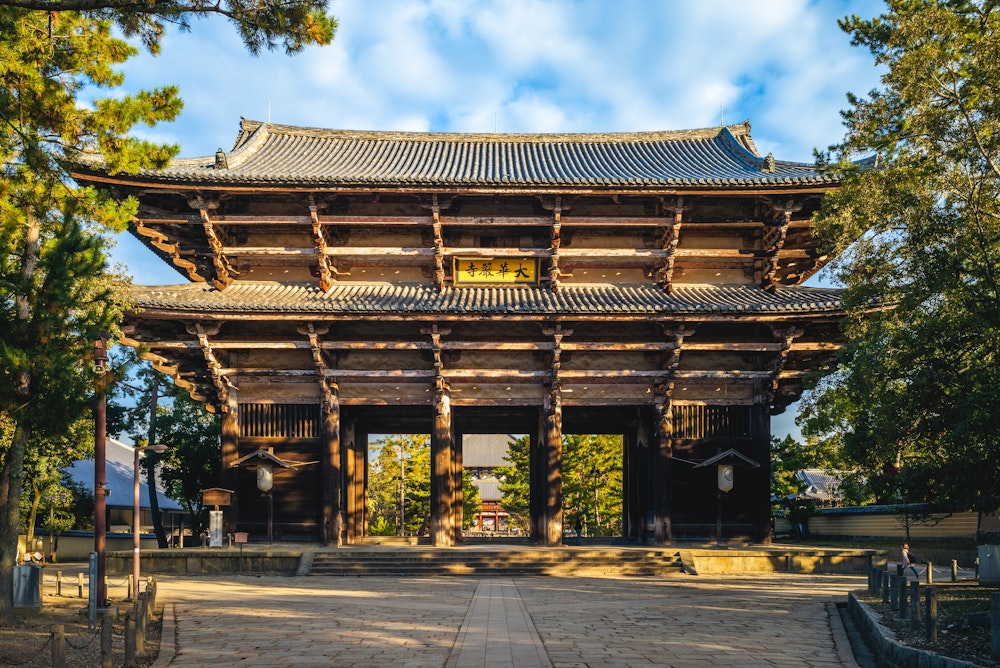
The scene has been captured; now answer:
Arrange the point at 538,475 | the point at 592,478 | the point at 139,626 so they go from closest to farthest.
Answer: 1. the point at 139,626
2. the point at 538,475
3. the point at 592,478

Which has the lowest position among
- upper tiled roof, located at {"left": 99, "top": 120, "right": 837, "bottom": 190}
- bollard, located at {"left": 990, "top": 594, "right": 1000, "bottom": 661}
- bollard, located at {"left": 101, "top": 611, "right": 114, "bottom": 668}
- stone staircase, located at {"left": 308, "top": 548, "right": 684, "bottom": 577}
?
stone staircase, located at {"left": 308, "top": 548, "right": 684, "bottom": 577}

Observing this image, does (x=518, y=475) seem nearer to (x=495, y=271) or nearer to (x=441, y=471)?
(x=441, y=471)

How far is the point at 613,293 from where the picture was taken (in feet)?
80.5

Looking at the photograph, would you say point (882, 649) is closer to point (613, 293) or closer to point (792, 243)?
point (613, 293)

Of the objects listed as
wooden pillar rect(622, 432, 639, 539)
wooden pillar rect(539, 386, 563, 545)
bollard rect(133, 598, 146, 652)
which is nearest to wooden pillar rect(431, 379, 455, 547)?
wooden pillar rect(539, 386, 563, 545)

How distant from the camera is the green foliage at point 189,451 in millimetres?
33125

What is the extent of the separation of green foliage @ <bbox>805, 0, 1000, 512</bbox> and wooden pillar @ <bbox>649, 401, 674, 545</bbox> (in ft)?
30.7

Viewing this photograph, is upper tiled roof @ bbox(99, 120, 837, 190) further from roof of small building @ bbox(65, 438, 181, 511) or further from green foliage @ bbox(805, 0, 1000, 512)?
roof of small building @ bbox(65, 438, 181, 511)

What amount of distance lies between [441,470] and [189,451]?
47.3 ft

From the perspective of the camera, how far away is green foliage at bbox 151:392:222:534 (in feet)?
109

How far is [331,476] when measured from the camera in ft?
76.7

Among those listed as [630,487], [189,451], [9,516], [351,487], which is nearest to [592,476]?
[630,487]

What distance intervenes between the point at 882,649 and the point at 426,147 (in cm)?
2395

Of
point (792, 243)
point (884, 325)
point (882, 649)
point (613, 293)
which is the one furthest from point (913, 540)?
point (882, 649)
